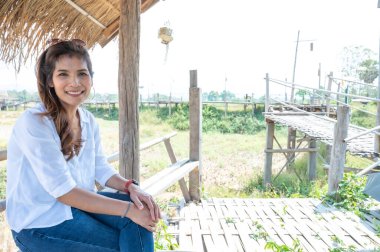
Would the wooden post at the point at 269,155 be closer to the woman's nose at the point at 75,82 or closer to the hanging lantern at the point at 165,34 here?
the hanging lantern at the point at 165,34

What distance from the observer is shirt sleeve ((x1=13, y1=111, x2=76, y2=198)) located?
121cm

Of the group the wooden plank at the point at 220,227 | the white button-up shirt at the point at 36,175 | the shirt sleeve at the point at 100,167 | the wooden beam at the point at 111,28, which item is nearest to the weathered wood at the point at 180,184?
the wooden plank at the point at 220,227

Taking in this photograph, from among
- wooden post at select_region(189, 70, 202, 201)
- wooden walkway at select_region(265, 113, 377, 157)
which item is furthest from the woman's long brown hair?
wooden walkway at select_region(265, 113, 377, 157)

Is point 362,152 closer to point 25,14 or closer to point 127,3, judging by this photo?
point 127,3

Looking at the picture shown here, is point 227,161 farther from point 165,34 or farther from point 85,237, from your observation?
point 85,237

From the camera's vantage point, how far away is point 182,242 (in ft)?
9.81

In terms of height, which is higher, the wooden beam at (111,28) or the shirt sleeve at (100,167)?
the wooden beam at (111,28)

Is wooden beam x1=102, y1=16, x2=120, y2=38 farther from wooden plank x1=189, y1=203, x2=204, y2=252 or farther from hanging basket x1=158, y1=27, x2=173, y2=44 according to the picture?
wooden plank x1=189, y1=203, x2=204, y2=252

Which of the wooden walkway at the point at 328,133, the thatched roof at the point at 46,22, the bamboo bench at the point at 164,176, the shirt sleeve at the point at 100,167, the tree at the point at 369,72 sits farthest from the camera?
the tree at the point at 369,72

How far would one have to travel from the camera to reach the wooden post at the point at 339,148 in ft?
13.0

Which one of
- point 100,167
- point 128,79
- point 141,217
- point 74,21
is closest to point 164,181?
point 128,79

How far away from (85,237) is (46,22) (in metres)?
1.74

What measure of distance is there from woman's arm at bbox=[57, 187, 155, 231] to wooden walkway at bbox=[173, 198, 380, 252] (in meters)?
1.61

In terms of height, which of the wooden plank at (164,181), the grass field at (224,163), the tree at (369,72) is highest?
the tree at (369,72)
